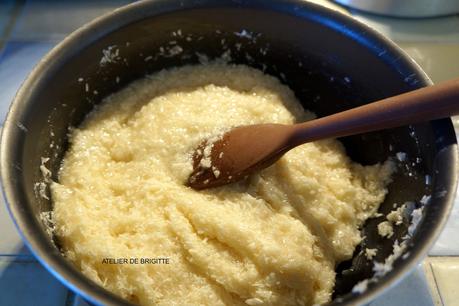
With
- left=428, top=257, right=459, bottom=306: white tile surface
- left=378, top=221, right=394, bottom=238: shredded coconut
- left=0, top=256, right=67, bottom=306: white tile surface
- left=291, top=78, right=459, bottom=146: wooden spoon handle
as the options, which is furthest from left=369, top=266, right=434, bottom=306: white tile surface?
left=0, top=256, right=67, bottom=306: white tile surface

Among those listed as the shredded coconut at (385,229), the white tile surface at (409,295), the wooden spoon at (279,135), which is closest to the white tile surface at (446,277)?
the white tile surface at (409,295)

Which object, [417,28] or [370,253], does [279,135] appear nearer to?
[370,253]

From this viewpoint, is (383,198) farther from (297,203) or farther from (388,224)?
(297,203)

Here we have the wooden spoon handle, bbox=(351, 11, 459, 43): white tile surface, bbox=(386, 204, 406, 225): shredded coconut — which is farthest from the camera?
bbox=(351, 11, 459, 43): white tile surface

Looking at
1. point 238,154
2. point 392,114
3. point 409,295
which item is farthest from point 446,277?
point 238,154

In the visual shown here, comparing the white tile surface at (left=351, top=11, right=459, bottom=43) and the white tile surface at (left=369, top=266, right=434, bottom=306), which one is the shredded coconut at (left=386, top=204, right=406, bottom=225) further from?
the white tile surface at (left=351, top=11, right=459, bottom=43)

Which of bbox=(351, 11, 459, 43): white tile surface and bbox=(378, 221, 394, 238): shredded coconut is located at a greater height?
bbox=(351, 11, 459, 43): white tile surface

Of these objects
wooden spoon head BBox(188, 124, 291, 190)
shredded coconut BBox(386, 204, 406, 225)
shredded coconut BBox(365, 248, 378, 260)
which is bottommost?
shredded coconut BBox(365, 248, 378, 260)

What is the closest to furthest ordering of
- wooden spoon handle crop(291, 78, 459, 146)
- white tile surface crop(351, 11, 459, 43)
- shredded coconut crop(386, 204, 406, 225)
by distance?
wooden spoon handle crop(291, 78, 459, 146), shredded coconut crop(386, 204, 406, 225), white tile surface crop(351, 11, 459, 43)
